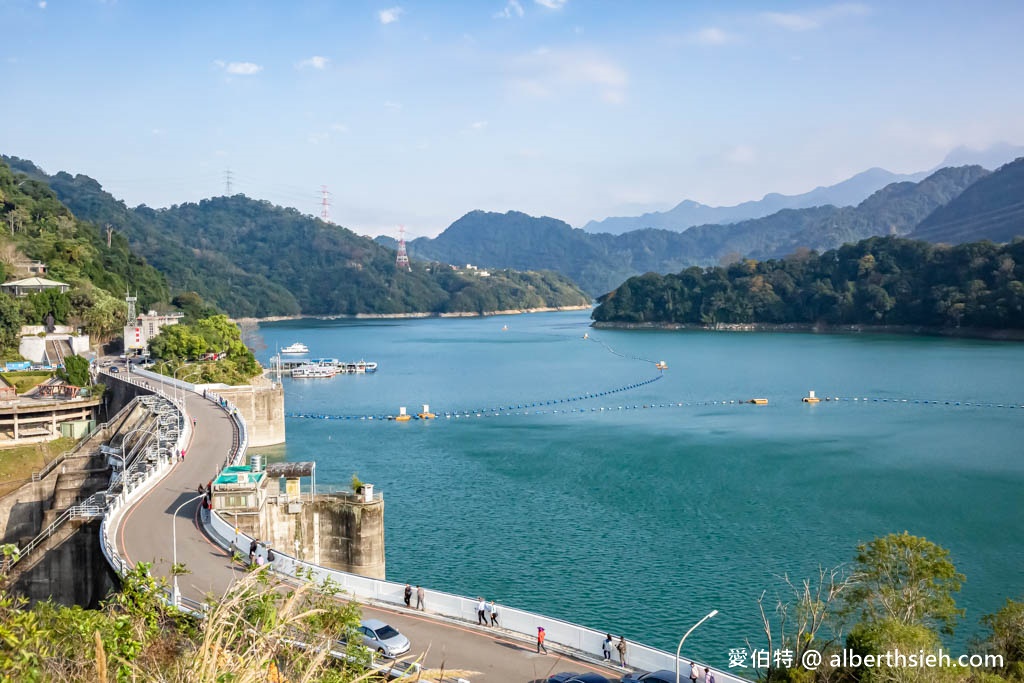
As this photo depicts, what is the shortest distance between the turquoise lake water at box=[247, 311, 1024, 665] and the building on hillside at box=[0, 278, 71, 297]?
22111mm

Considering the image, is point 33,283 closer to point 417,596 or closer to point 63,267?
point 63,267

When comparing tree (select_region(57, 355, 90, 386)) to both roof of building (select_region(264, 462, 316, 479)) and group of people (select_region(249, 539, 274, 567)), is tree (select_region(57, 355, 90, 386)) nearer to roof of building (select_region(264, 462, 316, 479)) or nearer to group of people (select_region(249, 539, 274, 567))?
roof of building (select_region(264, 462, 316, 479))

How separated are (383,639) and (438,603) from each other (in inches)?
112

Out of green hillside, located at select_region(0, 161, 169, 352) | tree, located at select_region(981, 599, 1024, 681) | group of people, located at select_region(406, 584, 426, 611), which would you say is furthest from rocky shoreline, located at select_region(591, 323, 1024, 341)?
group of people, located at select_region(406, 584, 426, 611)

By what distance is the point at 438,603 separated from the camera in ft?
63.0

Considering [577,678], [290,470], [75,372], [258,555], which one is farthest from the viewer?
[75,372]

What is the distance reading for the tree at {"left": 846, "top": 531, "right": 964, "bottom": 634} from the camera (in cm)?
2084

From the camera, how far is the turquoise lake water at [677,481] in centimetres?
2928

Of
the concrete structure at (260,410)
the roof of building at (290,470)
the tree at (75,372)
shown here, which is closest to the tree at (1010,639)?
the roof of building at (290,470)

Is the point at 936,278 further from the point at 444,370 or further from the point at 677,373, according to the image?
the point at 444,370

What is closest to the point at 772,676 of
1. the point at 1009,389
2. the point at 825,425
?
the point at 825,425

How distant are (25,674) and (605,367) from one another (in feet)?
314

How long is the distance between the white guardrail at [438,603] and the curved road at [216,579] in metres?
0.32

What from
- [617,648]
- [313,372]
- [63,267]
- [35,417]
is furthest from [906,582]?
[313,372]
